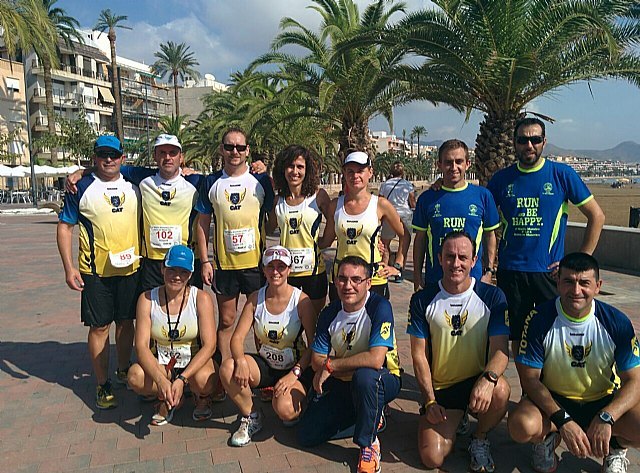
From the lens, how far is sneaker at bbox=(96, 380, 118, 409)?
4.07 m

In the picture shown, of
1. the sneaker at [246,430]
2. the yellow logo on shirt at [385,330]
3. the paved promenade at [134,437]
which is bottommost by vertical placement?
the paved promenade at [134,437]

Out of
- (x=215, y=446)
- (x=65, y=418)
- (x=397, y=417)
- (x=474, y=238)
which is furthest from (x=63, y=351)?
(x=474, y=238)

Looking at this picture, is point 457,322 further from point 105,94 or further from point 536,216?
point 105,94

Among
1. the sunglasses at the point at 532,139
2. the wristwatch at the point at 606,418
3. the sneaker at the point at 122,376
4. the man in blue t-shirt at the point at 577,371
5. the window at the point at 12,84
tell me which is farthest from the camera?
the window at the point at 12,84

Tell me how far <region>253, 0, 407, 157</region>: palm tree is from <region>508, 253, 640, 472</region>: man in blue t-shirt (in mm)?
9373

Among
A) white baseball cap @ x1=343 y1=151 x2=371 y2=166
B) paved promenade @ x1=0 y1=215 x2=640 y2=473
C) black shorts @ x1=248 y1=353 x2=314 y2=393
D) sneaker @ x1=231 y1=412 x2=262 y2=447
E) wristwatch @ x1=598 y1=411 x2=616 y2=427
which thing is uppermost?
white baseball cap @ x1=343 y1=151 x2=371 y2=166

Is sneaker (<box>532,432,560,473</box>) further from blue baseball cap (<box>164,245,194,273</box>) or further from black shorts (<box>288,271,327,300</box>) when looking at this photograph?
blue baseball cap (<box>164,245,194,273</box>)

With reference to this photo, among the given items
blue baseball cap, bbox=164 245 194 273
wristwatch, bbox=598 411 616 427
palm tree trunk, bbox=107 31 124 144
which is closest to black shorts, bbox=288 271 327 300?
blue baseball cap, bbox=164 245 194 273

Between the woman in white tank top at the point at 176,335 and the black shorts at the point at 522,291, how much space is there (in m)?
2.31

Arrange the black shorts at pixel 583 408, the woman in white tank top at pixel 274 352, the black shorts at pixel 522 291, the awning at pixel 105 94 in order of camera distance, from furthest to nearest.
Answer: the awning at pixel 105 94 → the black shorts at pixel 522 291 → the woman in white tank top at pixel 274 352 → the black shorts at pixel 583 408

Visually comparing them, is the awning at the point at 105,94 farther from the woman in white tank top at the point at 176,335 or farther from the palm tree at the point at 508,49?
the woman in white tank top at the point at 176,335

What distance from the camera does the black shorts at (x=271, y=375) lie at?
3.75m

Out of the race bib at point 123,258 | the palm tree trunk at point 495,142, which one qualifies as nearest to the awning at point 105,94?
the palm tree trunk at point 495,142

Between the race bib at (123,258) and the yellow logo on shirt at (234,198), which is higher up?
the yellow logo on shirt at (234,198)
